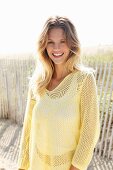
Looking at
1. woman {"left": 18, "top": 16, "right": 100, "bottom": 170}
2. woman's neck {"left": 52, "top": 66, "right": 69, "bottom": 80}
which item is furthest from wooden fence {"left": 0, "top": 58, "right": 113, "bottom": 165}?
woman {"left": 18, "top": 16, "right": 100, "bottom": 170}

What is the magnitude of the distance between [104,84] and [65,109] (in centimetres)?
336

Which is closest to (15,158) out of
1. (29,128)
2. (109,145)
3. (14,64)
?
(109,145)

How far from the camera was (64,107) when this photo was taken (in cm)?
192

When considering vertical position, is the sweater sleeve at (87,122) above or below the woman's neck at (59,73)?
below

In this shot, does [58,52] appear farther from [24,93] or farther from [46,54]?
[24,93]

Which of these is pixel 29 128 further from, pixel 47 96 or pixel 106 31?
pixel 106 31

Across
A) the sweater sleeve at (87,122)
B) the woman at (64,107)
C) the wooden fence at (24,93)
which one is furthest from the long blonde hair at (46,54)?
the wooden fence at (24,93)

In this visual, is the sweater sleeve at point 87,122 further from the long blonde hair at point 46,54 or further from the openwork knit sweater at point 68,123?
the long blonde hair at point 46,54

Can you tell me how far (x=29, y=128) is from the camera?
238 centimetres

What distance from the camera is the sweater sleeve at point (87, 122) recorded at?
1.90 metres

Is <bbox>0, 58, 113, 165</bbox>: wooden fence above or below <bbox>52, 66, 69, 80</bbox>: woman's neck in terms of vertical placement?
below

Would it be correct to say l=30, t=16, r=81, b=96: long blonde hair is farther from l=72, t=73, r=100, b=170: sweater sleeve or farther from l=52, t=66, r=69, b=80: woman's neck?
l=72, t=73, r=100, b=170: sweater sleeve

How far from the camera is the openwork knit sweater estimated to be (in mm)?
1922

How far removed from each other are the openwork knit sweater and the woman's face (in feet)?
0.45
